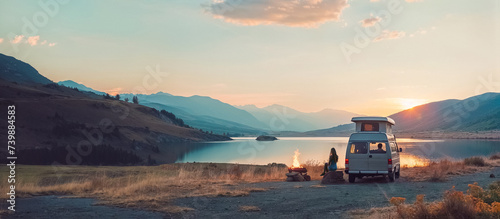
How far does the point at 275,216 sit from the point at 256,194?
5618 mm

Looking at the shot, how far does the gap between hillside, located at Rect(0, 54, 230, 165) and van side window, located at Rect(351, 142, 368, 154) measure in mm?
50177

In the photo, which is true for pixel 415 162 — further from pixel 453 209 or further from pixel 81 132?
pixel 81 132

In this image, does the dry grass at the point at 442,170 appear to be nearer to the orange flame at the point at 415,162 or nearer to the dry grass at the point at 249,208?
the orange flame at the point at 415,162

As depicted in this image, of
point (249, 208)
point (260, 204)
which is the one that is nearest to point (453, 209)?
point (249, 208)

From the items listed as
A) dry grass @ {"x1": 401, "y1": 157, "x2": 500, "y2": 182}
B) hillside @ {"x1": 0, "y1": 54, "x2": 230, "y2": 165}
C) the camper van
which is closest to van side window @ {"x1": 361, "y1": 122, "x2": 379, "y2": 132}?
the camper van

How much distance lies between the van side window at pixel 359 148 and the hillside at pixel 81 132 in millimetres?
50177

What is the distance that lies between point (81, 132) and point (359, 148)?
88.0 meters

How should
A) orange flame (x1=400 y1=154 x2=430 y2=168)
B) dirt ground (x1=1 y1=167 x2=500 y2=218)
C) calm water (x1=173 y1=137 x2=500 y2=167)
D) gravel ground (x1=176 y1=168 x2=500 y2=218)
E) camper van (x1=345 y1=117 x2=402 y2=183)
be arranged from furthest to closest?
calm water (x1=173 y1=137 x2=500 y2=167)
orange flame (x1=400 y1=154 x2=430 y2=168)
camper van (x1=345 y1=117 x2=402 y2=183)
gravel ground (x1=176 y1=168 x2=500 y2=218)
dirt ground (x1=1 y1=167 x2=500 y2=218)

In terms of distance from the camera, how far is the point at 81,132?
98750mm

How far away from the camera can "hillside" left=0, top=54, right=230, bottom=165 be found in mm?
74375

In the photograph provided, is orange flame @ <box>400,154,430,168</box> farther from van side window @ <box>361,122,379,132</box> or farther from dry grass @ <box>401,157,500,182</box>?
van side window @ <box>361,122,379,132</box>

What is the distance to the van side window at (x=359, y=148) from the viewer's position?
23109 millimetres

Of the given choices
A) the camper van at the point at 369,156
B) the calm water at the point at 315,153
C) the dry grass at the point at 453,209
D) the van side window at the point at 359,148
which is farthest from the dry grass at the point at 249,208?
the calm water at the point at 315,153

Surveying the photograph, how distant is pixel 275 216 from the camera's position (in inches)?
514
